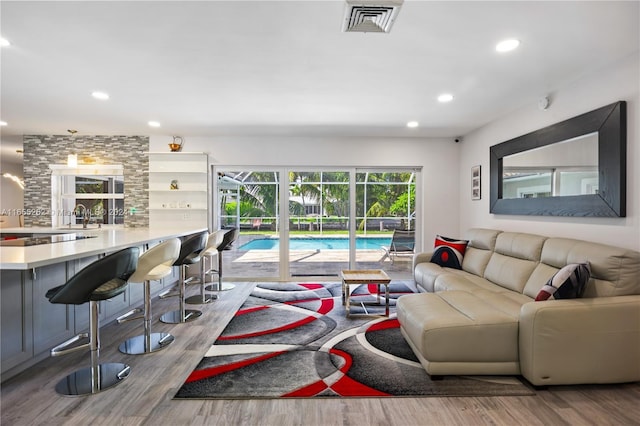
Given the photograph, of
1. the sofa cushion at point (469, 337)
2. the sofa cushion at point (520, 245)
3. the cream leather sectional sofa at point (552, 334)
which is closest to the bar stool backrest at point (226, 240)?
the cream leather sectional sofa at point (552, 334)

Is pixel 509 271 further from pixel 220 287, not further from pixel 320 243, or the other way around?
pixel 220 287

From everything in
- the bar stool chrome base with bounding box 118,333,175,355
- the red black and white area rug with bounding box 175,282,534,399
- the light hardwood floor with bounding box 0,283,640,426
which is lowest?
the light hardwood floor with bounding box 0,283,640,426

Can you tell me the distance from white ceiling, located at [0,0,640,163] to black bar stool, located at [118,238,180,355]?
1578 millimetres

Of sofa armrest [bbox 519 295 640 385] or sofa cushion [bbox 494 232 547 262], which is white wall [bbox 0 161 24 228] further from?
sofa armrest [bbox 519 295 640 385]

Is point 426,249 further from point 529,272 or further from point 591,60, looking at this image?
point 591,60

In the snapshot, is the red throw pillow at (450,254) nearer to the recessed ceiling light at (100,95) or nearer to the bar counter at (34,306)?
the bar counter at (34,306)

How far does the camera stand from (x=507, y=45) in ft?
8.08

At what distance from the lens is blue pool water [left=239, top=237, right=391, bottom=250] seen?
5781 mm

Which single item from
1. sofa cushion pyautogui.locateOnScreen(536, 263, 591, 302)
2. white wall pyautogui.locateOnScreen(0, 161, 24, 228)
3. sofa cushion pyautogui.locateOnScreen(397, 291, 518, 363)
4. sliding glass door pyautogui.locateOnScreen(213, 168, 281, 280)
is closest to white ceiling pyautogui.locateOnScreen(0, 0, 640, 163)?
sliding glass door pyautogui.locateOnScreen(213, 168, 281, 280)

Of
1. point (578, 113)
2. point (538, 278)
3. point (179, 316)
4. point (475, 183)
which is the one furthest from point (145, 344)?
point (475, 183)

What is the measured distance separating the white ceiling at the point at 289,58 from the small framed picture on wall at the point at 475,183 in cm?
96

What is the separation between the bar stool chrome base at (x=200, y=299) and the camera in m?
4.27

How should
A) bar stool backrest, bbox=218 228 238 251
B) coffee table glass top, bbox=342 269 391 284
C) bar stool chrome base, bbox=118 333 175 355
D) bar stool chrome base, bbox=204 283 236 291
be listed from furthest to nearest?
bar stool chrome base, bbox=204 283 236 291, bar stool backrest, bbox=218 228 238 251, coffee table glass top, bbox=342 269 391 284, bar stool chrome base, bbox=118 333 175 355

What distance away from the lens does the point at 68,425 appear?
1.90 metres
